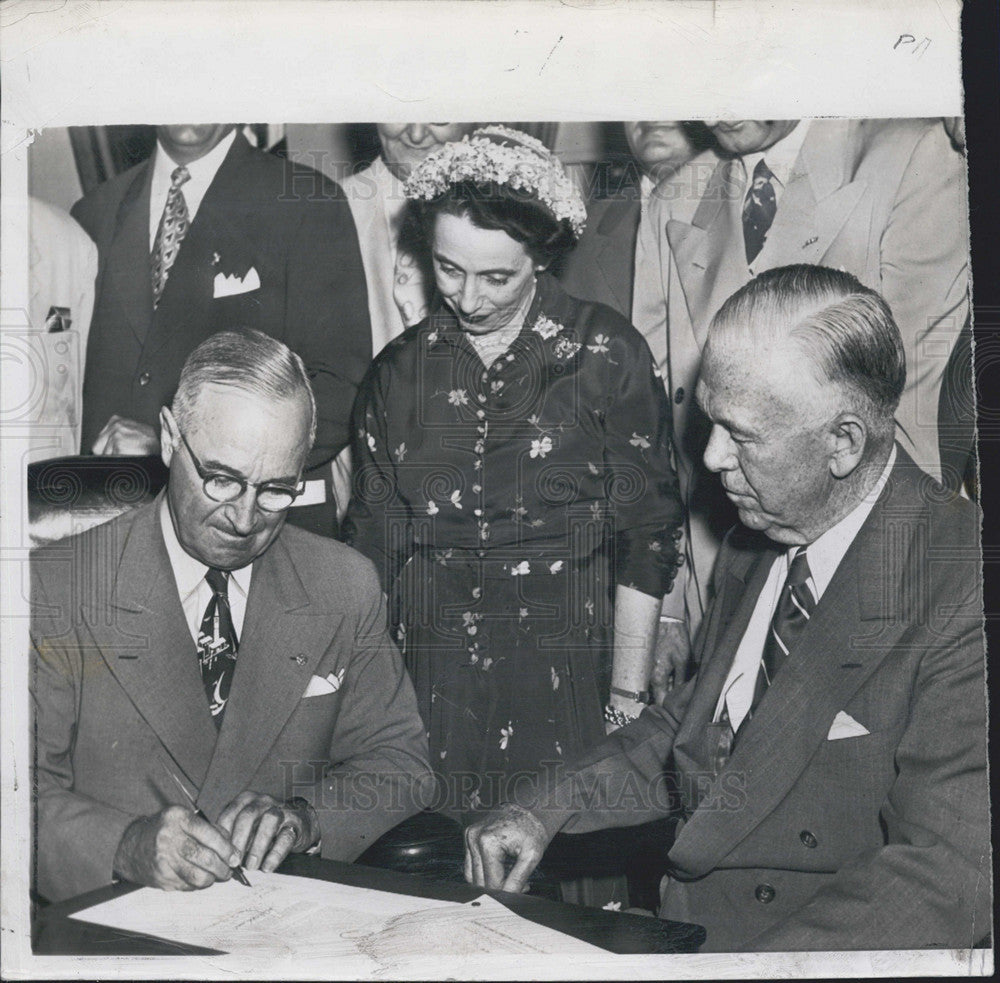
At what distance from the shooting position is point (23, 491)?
11.7 ft

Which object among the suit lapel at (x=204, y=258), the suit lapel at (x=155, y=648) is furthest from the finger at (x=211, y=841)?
the suit lapel at (x=204, y=258)

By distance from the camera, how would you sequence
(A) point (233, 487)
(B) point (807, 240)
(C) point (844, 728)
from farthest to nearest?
(B) point (807, 240) < (A) point (233, 487) < (C) point (844, 728)

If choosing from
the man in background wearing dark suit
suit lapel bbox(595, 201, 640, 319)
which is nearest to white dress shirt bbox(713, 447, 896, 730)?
suit lapel bbox(595, 201, 640, 319)

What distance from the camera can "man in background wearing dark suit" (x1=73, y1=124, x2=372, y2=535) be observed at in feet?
11.6

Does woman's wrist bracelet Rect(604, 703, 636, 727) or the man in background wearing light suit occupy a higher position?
the man in background wearing light suit

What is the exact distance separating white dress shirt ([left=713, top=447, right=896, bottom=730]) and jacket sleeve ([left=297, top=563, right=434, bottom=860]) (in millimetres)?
927

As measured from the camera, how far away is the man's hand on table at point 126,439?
3.51 meters

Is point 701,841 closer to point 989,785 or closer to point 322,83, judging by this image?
point 989,785

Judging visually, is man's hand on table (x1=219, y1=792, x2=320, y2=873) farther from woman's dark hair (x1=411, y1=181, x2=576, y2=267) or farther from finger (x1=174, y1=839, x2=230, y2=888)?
woman's dark hair (x1=411, y1=181, x2=576, y2=267)

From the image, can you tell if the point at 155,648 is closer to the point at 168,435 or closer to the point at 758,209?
the point at 168,435

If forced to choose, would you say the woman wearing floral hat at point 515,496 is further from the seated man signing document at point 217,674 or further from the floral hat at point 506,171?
the seated man signing document at point 217,674

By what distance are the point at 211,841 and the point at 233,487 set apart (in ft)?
3.46

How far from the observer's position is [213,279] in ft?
11.6

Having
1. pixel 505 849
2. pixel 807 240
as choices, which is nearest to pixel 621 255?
pixel 807 240
